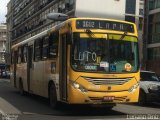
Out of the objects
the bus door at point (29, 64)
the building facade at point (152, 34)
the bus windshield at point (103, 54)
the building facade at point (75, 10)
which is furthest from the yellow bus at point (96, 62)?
the building facade at point (75, 10)

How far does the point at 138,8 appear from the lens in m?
73.3

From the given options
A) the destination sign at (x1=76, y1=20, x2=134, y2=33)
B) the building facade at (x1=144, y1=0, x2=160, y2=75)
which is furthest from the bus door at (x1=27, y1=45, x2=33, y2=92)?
the building facade at (x1=144, y1=0, x2=160, y2=75)

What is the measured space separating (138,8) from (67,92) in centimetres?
6023

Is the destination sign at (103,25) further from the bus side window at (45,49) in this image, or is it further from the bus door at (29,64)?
the bus door at (29,64)

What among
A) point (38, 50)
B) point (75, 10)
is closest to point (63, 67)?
point (38, 50)

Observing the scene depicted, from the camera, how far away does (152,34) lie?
177ft

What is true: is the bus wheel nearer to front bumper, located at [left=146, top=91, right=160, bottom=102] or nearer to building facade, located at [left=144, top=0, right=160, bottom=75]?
front bumper, located at [left=146, top=91, right=160, bottom=102]

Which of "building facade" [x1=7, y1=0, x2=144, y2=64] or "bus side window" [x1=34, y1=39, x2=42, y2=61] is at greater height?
"building facade" [x1=7, y1=0, x2=144, y2=64]

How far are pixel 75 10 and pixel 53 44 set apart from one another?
2085 inches

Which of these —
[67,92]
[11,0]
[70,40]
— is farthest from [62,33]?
[11,0]

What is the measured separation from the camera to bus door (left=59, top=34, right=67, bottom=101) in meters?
14.9

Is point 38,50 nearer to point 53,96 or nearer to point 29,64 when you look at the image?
point 29,64

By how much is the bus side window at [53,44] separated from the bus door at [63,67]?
0.61m

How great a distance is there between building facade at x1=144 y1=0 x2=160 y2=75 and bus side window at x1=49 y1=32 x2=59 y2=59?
114 ft
